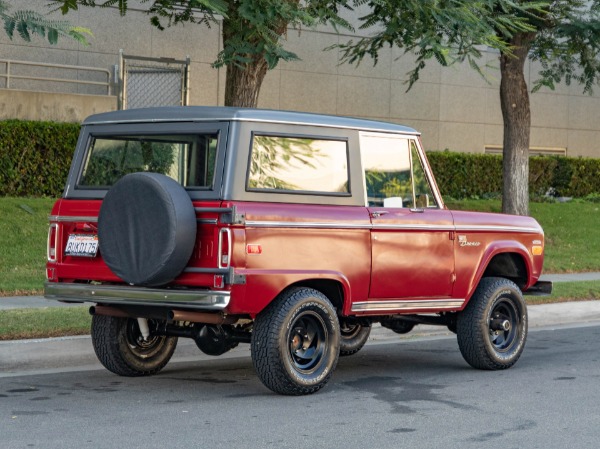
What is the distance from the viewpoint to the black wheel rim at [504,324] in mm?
10289

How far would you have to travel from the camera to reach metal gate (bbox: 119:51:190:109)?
2230 centimetres

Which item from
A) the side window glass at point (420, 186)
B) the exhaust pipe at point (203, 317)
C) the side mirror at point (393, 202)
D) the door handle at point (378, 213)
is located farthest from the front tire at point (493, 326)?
the exhaust pipe at point (203, 317)

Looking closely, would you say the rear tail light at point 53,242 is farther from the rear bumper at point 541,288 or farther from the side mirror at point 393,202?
the rear bumper at point 541,288

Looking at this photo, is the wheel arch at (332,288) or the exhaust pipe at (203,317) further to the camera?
the wheel arch at (332,288)

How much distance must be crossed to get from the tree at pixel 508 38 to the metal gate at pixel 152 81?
416 centimetres

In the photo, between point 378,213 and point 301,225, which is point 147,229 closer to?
point 301,225

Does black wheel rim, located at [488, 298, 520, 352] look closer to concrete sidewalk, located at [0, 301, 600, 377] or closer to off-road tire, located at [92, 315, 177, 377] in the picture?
concrete sidewalk, located at [0, 301, 600, 377]

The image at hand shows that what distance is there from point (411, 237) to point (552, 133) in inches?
846

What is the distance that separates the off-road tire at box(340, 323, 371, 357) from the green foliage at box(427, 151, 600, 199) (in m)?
14.1

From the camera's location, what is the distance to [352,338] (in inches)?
437

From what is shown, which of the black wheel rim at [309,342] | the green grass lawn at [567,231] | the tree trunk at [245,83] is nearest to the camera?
the black wheel rim at [309,342]

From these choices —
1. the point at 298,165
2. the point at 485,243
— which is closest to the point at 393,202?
the point at 298,165

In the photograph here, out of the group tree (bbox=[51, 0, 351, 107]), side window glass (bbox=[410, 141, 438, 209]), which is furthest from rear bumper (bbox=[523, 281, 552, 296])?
tree (bbox=[51, 0, 351, 107])

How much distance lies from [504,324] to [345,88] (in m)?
15.8
